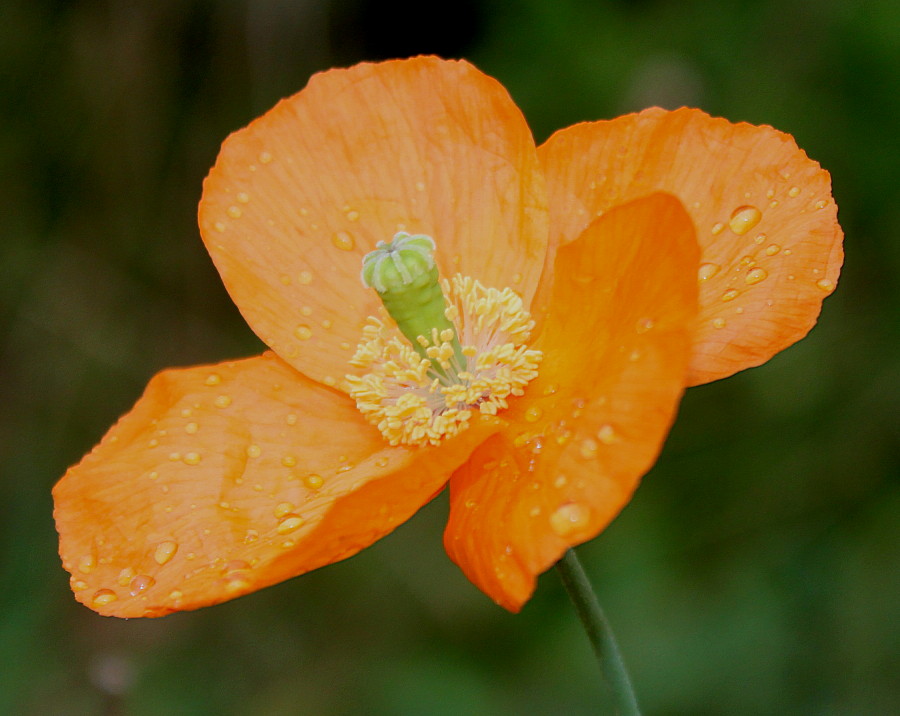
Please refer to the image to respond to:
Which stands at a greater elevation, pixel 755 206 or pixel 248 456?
pixel 755 206

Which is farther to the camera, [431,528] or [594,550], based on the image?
[431,528]

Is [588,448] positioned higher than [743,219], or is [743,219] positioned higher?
[743,219]

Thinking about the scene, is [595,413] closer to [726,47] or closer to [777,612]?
[777,612]

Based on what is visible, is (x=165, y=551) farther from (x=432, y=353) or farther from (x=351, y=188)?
(x=351, y=188)

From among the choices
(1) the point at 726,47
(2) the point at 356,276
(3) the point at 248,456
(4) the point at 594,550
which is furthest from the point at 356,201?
(1) the point at 726,47

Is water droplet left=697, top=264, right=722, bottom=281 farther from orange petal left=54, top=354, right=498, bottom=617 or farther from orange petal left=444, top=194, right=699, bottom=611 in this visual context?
orange petal left=54, top=354, right=498, bottom=617

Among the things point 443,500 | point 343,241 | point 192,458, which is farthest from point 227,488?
point 443,500
